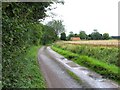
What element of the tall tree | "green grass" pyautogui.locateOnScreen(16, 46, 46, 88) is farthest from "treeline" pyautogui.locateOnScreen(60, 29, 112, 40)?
"green grass" pyautogui.locateOnScreen(16, 46, 46, 88)

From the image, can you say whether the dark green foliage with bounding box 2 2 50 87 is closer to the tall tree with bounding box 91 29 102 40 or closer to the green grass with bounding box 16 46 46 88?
the green grass with bounding box 16 46 46 88

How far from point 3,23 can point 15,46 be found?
130cm

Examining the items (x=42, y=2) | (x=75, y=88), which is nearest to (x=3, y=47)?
(x=75, y=88)

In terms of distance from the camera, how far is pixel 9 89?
8.09 m

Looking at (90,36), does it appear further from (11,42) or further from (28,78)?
(11,42)

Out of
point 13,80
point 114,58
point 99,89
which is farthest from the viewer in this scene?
point 114,58

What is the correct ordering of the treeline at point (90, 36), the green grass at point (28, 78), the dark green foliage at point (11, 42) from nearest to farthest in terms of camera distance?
the dark green foliage at point (11, 42) < the green grass at point (28, 78) < the treeline at point (90, 36)

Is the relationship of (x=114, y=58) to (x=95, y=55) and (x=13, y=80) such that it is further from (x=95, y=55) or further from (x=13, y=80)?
(x=13, y=80)

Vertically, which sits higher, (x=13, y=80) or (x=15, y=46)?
(x=15, y=46)

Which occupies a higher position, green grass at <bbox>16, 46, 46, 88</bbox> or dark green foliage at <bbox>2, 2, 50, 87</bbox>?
dark green foliage at <bbox>2, 2, 50, 87</bbox>

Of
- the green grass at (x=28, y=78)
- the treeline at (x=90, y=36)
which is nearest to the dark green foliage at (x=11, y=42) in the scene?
the green grass at (x=28, y=78)

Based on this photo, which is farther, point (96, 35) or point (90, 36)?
point (90, 36)

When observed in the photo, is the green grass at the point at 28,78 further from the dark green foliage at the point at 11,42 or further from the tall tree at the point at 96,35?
the tall tree at the point at 96,35

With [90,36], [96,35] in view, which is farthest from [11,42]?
[90,36]
